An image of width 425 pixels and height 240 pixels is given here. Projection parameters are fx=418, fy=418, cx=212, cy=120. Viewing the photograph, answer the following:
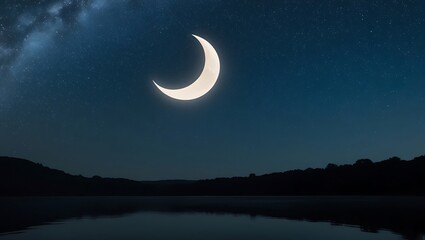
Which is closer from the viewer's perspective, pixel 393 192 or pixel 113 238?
pixel 113 238

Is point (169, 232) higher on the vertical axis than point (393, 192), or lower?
lower

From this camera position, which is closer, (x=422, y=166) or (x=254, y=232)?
(x=254, y=232)

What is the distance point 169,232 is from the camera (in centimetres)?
4125

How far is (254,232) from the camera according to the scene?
40.5m

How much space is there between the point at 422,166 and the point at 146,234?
190 meters

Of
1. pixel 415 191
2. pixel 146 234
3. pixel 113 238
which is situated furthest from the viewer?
pixel 415 191

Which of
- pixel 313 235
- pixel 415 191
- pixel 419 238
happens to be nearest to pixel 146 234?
pixel 313 235

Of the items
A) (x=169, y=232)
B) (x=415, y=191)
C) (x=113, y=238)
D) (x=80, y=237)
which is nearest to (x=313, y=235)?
(x=169, y=232)

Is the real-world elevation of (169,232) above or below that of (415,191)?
below

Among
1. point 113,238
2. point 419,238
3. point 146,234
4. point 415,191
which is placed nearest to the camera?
point 419,238

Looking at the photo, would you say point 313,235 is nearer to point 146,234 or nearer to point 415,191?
point 146,234

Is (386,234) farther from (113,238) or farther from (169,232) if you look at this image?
(113,238)

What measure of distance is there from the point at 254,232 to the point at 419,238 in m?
14.5

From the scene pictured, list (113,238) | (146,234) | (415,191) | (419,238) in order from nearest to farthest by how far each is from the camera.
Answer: (419,238) < (113,238) < (146,234) < (415,191)
